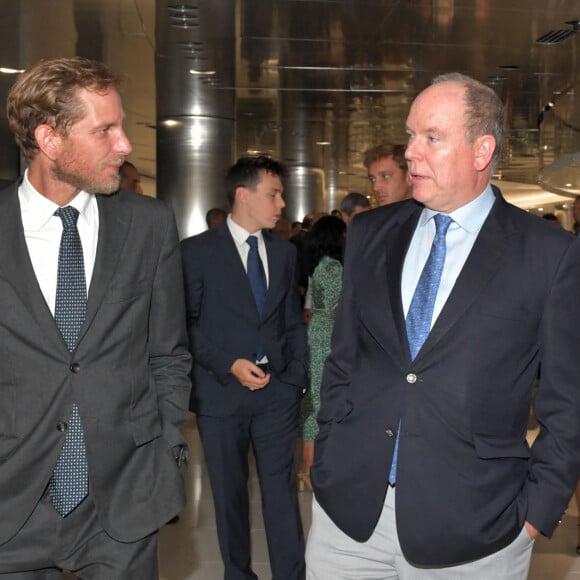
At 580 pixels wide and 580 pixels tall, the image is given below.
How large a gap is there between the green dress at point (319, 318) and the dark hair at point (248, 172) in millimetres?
1446

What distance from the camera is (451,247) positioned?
2797mm

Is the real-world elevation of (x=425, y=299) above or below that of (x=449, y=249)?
below

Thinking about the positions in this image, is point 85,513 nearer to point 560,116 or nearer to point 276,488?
point 276,488

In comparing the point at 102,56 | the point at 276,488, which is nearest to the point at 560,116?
the point at 102,56

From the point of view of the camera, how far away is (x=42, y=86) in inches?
107

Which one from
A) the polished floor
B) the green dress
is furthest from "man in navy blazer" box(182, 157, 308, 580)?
the green dress

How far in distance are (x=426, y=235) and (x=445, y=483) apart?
2.33 ft

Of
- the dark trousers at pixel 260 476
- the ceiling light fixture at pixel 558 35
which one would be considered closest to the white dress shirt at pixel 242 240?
the dark trousers at pixel 260 476

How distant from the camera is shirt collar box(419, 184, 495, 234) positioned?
2.79m

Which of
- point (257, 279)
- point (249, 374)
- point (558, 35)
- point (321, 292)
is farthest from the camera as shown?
point (558, 35)

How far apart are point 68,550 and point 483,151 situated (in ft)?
5.11

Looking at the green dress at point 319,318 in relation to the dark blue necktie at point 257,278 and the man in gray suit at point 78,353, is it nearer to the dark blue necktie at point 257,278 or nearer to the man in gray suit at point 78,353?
the dark blue necktie at point 257,278

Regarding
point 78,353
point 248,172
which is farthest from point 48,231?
point 248,172

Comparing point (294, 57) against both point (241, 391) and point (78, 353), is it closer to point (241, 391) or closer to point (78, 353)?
point (241, 391)
